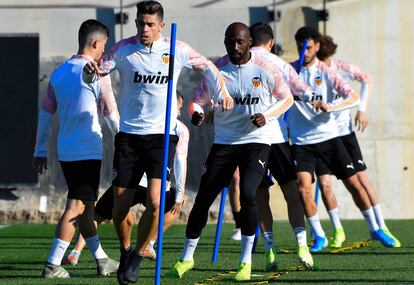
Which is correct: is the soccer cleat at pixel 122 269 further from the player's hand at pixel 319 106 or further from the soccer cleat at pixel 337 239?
the soccer cleat at pixel 337 239

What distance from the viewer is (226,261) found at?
36.8ft

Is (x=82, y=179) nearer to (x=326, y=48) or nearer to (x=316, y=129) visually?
(x=316, y=129)

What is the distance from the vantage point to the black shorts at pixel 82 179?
9492mm

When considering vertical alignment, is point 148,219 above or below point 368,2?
below

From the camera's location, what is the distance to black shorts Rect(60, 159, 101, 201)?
31.1 ft

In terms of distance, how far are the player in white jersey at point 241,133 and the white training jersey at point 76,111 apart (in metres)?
0.82

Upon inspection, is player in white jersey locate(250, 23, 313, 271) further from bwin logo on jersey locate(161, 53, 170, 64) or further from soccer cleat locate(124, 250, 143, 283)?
soccer cleat locate(124, 250, 143, 283)

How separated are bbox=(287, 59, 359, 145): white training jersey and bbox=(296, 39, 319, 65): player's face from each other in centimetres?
6

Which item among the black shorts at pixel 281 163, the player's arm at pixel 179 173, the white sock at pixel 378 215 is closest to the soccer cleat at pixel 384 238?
the white sock at pixel 378 215

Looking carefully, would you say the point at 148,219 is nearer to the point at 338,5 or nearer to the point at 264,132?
the point at 264,132

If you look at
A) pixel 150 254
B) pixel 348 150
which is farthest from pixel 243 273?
pixel 348 150

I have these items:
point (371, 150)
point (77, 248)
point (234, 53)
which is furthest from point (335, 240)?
point (371, 150)

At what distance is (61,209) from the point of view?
1978 cm

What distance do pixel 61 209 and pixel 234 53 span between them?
35.3 feet
